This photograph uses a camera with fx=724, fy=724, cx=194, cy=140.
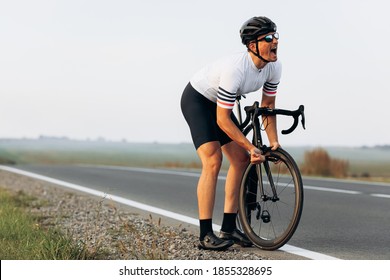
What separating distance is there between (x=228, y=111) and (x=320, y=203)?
510 cm

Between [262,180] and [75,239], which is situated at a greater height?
[262,180]

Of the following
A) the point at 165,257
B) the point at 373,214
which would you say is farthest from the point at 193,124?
the point at 373,214

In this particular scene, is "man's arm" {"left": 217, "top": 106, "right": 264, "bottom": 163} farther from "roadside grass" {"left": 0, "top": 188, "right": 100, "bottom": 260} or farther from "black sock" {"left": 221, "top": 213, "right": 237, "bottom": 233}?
"roadside grass" {"left": 0, "top": 188, "right": 100, "bottom": 260}

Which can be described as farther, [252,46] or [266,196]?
[266,196]

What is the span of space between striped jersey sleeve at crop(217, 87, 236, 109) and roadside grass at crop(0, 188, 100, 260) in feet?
5.74

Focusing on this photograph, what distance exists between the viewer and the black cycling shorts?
6465 mm

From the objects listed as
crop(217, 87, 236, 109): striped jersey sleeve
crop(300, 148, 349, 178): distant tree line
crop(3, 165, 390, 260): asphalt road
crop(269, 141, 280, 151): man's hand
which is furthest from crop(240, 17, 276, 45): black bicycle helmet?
crop(300, 148, 349, 178): distant tree line

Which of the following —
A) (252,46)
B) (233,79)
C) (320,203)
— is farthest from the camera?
(320,203)

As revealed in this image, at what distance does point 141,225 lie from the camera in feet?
26.8

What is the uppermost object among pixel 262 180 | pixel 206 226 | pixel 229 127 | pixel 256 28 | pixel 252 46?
pixel 256 28

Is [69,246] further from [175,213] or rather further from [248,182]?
[175,213]

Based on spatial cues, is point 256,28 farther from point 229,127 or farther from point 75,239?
point 75,239

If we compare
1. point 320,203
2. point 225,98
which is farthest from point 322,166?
point 225,98

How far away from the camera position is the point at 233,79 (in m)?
6.18
